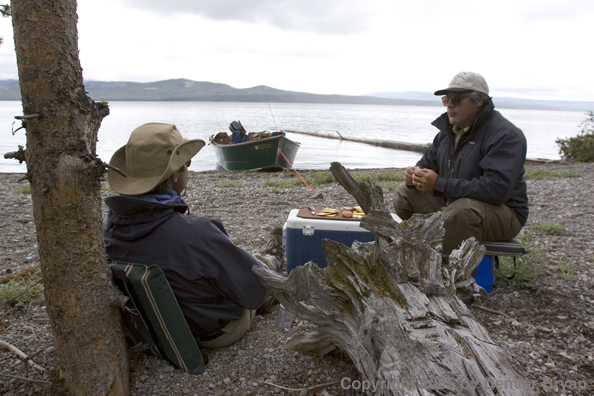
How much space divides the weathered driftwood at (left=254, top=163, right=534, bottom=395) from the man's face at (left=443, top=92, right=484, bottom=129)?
1386 mm

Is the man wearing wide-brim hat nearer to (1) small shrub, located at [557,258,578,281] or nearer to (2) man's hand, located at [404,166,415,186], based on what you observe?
(2) man's hand, located at [404,166,415,186]

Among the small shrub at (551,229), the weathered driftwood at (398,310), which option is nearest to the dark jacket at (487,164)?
the weathered driftwood at (398,310)

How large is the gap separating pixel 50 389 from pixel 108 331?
1.44ft

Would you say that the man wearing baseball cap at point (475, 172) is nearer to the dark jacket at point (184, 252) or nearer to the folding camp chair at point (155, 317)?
the dark jacket at point (184, 252)

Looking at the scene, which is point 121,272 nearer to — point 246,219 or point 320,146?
point 246,219

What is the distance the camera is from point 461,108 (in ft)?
13.1

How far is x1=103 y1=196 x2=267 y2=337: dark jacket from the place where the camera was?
2471mm

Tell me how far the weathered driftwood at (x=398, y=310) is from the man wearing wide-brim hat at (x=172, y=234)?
0.86ft

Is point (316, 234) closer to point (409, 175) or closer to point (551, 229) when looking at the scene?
point (409, 175)

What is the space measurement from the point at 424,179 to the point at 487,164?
543 millimetres

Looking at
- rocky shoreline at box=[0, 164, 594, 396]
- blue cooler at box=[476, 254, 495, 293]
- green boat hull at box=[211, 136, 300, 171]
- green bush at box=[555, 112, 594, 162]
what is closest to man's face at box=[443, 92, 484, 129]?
blue cooler at box=[476, 254, 495, 293]

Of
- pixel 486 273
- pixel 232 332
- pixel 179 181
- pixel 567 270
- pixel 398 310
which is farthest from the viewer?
pixel 567 270

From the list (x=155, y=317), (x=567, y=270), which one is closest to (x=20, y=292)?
(x=155, y=317)

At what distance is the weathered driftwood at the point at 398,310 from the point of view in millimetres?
1890
